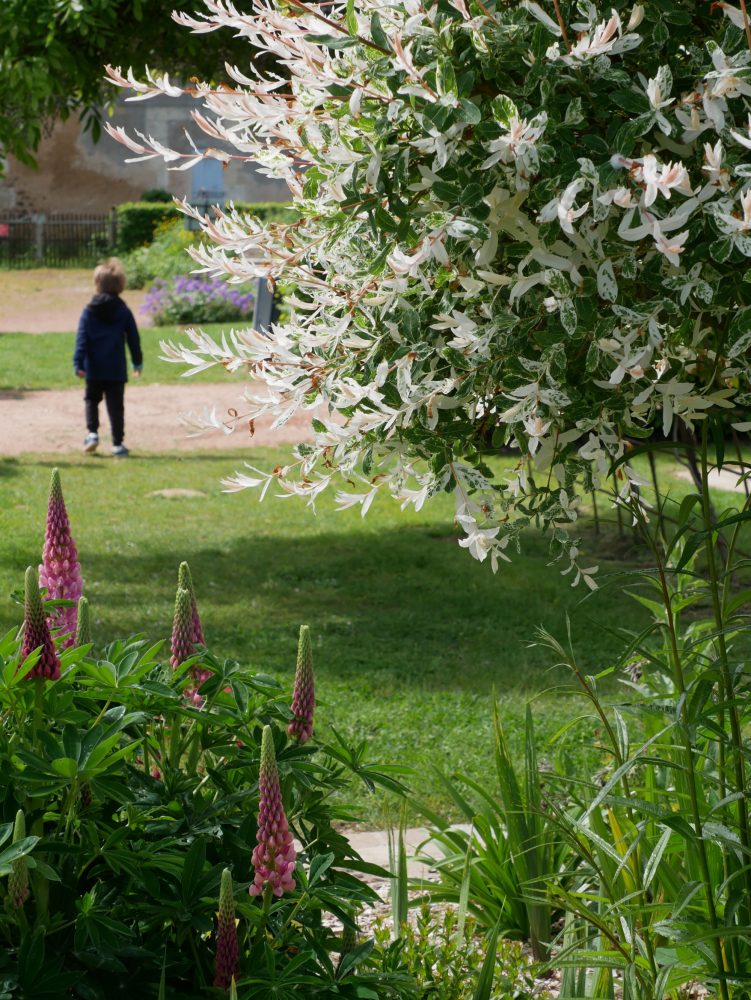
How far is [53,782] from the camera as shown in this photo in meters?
1.95

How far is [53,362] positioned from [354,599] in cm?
1069

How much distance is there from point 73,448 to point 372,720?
24.6 feet

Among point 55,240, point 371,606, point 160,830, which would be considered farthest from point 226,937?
point 55,240

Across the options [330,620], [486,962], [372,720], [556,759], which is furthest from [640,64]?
[330,620]

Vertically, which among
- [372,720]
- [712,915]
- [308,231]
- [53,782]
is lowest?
[372,720]

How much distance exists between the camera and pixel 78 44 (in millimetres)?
7137

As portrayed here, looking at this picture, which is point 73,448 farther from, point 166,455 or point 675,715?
point 675,715

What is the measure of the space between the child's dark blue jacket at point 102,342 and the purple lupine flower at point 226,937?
9.79m

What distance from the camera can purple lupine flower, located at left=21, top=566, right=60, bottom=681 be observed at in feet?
6.80

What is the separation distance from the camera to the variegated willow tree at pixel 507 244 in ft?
5.75

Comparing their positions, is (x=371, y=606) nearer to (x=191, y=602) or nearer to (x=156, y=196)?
(x=191, y=602)

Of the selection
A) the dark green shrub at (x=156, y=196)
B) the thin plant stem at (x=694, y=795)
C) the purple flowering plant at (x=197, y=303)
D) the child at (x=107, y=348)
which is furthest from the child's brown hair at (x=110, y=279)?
the dark green shrub at (x=156, y=196)

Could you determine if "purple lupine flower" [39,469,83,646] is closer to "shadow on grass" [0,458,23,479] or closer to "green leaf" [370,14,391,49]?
"green leaf" [370,14,391,49]

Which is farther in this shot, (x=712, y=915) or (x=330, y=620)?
(x=330, y=620)
